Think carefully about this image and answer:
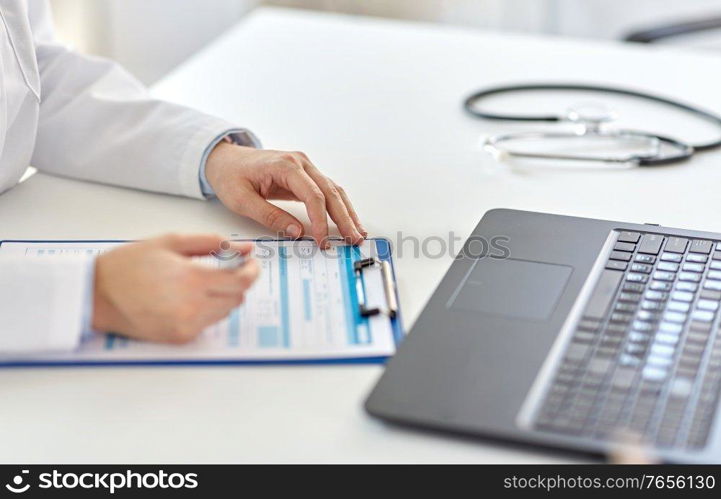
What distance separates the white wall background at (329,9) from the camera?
2.58 meters

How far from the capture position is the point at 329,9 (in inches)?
105

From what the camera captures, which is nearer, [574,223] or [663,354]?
[663,354]

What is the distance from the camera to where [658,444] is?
626mm

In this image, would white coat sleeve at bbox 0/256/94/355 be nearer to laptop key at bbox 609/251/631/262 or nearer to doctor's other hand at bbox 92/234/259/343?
doctor's other hand at bbox 92/234/259/343

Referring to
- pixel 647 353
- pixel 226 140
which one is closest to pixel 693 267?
pixel 647 353

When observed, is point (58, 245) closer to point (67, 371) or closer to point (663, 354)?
point (67, 371)

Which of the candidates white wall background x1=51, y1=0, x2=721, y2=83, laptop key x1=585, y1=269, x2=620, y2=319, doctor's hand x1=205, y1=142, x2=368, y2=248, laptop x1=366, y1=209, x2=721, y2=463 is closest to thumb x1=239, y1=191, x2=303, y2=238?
doctor's hand x1=205, y1=142, x2=368, y2=248

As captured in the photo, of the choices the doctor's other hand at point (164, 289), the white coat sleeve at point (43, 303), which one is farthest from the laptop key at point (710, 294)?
the white coat sleeve at point (43, 303)

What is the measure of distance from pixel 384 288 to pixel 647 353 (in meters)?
0.24

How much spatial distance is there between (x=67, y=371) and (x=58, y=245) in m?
0.22

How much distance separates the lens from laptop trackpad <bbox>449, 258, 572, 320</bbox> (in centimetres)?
79

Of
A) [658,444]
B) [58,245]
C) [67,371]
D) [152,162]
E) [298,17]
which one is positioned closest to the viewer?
[658,444]

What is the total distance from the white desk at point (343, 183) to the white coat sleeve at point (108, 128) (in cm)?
3

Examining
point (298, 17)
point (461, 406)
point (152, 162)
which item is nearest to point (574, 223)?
point (461, 406)
